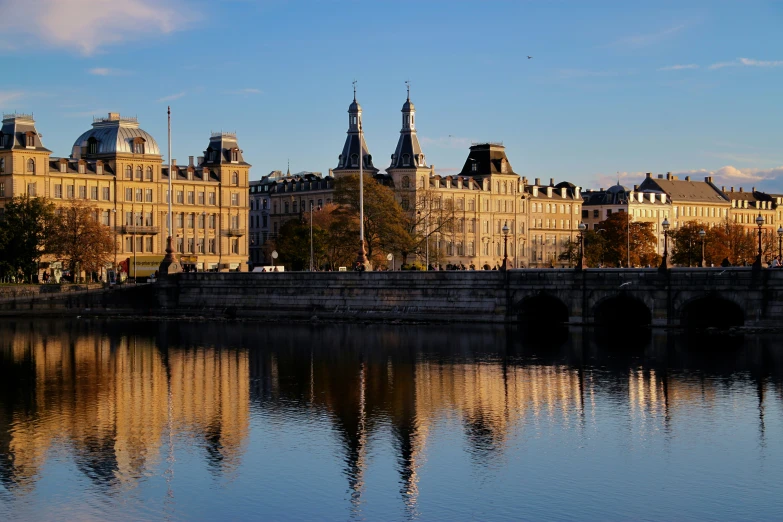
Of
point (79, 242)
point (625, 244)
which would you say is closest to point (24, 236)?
point (79, 242)

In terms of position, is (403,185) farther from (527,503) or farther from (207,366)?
(527,503)

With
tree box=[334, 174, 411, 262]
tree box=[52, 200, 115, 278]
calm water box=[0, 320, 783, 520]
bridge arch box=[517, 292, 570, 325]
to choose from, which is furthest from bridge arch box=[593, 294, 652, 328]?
tree box=[52, 200, 115, 278]

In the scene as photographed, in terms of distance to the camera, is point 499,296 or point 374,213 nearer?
point 499,296


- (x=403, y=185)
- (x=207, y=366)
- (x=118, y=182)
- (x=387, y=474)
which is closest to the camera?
(x=387, y=474)

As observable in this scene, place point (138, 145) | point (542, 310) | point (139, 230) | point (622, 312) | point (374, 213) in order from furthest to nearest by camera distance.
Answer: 1. point (139, 230)
2. point (138, 145)
3. point (374, 213)
4. point (542, 310)
5. point (622, 312)

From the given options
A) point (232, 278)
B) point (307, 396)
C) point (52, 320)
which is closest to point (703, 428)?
point (307, 396)

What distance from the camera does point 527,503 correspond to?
33.5 meters

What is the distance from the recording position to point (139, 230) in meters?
142

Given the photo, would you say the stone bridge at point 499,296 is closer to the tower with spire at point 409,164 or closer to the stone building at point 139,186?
the stone building at point 139,186

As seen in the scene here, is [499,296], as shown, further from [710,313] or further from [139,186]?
[139,186]

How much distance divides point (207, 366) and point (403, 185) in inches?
4018

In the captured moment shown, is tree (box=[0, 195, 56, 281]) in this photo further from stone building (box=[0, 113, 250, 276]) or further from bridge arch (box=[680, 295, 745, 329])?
bridge arch (box=[680, 295, 745, 329])

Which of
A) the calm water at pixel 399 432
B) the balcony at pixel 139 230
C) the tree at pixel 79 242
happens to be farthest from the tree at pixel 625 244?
the calm water at pixel 399 432

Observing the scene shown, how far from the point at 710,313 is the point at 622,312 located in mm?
5802
